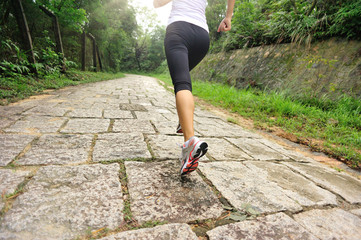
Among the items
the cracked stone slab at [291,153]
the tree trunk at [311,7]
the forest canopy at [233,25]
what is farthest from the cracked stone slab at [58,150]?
the tree trunk at [311,7]

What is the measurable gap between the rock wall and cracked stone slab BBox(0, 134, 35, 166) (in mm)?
4622

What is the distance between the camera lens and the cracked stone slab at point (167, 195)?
85cm

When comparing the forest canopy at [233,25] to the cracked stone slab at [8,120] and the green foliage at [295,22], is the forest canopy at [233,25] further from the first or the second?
the cracked stone slab at [8,120]

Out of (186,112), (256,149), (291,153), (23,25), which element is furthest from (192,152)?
(23,25)

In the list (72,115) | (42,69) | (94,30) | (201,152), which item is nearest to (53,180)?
(201,152)

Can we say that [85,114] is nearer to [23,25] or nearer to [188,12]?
[188,12]

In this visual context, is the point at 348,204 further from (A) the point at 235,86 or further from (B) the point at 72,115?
(A) the point at 235,86

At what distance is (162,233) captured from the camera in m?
0.74

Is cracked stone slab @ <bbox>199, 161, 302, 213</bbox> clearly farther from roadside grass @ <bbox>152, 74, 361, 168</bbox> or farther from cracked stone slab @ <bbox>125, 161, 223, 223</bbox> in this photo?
roadside grass @ <bbox>152, 74, 361, 168</bbox>

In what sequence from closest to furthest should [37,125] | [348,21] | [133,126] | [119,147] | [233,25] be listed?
[119,147], [37,125], [133,126], [348,21], [233,25]

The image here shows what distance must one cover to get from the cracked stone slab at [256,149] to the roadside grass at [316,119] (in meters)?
0.66

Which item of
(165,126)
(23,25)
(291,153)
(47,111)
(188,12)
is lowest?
(291,153)

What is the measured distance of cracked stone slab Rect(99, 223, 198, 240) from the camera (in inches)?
27.8

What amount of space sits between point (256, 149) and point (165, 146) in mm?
957
